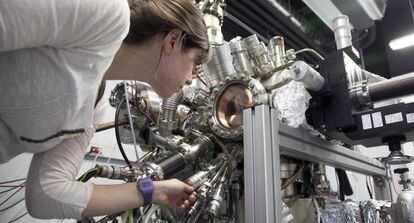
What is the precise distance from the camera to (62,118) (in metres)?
0.56

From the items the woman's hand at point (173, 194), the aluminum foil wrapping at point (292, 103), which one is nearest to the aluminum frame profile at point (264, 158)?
the aluminum foil wrapping at point (292, 103)

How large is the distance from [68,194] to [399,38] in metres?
3.88

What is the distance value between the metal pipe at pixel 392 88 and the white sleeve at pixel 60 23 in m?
0.80

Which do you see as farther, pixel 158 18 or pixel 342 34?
pixel 342 34

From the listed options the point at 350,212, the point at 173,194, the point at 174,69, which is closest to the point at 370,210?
the point at 350,212

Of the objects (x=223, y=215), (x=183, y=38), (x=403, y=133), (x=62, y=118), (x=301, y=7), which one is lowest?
(x=223, y=215)

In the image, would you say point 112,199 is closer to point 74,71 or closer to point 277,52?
point 74,71

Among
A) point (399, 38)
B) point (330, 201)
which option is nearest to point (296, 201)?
point (330, 201)

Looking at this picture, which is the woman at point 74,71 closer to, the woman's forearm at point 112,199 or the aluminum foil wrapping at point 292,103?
the woman's forearm at point 112,199

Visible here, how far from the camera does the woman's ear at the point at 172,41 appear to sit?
731 mm

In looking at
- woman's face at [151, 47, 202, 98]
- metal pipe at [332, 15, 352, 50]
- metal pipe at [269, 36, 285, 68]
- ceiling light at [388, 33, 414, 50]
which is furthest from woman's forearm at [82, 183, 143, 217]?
ceiling light at [388, 33, 414, 50]

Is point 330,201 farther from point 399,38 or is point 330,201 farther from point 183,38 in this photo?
point 399,38

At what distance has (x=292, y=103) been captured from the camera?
0.94m

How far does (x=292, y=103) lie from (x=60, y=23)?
696 millimetres
